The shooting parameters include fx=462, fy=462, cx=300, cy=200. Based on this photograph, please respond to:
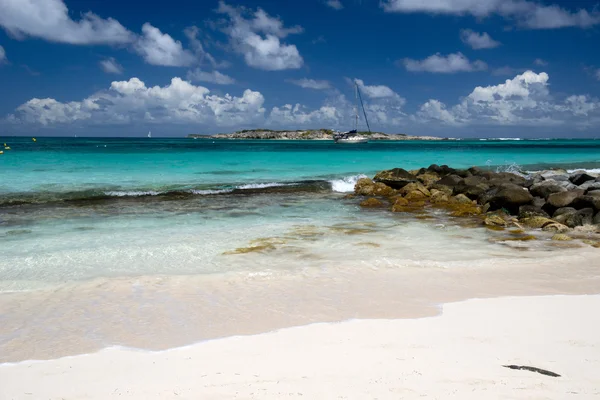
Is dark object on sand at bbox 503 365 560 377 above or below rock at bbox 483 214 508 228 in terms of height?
above

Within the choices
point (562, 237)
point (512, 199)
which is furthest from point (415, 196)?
point (562, 237)

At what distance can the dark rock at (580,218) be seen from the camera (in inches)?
491

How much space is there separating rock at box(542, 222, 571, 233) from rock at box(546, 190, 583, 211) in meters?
1.83

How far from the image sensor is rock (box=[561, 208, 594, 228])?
40.9 ft

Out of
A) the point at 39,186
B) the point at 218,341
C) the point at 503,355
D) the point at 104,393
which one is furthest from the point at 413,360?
the point at 39,186

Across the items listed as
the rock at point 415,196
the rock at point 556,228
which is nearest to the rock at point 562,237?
the rock at point 556,228

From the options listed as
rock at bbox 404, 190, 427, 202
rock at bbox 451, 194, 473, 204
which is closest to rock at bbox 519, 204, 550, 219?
rock at bbox 451, 194, 473, 204

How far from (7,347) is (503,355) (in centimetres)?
539

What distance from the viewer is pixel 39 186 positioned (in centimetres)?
2155

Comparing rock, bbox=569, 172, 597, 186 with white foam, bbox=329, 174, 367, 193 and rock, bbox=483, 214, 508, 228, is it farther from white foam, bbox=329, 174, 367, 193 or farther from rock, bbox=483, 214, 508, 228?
white foam, bbox=329, 174, 367, 193

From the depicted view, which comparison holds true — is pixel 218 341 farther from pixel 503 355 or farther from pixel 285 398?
pixel 503 355

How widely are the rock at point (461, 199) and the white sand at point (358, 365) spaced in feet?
34.2

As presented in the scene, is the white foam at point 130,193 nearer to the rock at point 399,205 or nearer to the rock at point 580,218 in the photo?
the rock at point 399,205

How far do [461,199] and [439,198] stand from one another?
0.76 meters
